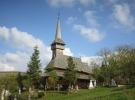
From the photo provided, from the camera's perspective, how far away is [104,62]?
85.6m

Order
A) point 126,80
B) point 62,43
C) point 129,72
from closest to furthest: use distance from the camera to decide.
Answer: point 129,72 → point 126,80 → point 62,43

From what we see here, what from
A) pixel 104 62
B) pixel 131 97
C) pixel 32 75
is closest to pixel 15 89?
pixel 32 75

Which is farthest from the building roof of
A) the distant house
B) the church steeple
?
the church steeple

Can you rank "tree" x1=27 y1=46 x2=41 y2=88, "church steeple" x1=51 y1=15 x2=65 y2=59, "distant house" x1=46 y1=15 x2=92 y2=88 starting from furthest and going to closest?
"church steeple" x1=51 y1=15 x2=65 y2=59 < "distant house" x1=46 y1=15 x2=92 y2=88 < "tree" x1=27 y1=46 x2=41 y2=88

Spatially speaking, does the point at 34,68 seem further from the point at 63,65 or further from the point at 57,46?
the point at 57,46

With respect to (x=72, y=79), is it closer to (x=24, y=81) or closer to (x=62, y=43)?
(x=24, y=81)

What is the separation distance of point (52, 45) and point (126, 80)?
→ 29.9 metres

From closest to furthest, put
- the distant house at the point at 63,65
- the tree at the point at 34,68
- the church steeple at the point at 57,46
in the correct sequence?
the tree at the point at 34,68
the distant house at the point at 63,65
the church steeple at the point at 57,46

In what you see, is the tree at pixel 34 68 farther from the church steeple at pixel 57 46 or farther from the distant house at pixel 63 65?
the church steeple at pixel 57 46

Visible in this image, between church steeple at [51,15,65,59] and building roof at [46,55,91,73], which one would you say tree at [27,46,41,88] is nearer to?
building roof at [46,55,91,73]

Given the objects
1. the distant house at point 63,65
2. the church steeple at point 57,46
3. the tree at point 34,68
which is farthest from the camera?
the church steeple at point 57,46

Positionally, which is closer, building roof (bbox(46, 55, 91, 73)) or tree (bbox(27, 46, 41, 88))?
tree (bbox(27, 46, 41, 88))

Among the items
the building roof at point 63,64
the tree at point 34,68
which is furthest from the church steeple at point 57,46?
the tree at point 34,68

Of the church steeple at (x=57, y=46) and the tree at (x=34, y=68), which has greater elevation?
the church steeple at (x=57, y=46)
